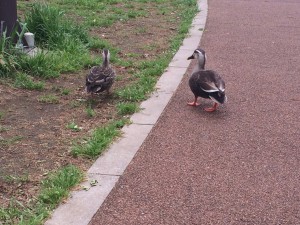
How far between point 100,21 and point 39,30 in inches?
99.7

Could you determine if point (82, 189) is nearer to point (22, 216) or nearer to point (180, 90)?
point (22, 216)

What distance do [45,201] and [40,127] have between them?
5.58 feet

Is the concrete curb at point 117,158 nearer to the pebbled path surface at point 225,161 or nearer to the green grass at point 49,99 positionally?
the pebbled path surface at point 225,161

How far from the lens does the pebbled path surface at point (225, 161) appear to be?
4141mm

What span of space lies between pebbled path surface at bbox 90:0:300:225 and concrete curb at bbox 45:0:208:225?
0.07 metres

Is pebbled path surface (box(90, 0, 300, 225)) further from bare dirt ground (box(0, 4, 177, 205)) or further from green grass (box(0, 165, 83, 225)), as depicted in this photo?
bare dirt ground (box(0, 4, 177, 205))

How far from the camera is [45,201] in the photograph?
4.17 metres

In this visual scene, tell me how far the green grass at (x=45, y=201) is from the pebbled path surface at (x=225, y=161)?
351mm

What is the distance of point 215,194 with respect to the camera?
4.41 meters

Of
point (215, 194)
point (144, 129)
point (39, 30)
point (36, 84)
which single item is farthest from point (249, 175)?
point (39, 30)

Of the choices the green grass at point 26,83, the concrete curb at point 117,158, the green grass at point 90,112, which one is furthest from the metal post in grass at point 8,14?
the green grass at point 90,112

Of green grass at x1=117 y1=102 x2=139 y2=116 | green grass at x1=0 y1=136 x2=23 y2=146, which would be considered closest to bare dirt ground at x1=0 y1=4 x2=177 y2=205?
green grass at x1=0 y1=136 x2=23 y2=146

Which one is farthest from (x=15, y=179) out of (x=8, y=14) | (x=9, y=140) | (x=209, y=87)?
(x=8, y=14)

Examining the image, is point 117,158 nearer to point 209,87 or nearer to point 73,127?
point 73,127
